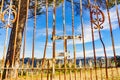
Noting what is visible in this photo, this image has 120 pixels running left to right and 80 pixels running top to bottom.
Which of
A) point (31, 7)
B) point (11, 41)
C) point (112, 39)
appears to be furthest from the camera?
point (31, 7)

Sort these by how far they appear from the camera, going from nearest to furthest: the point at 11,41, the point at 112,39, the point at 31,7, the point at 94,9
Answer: the point at 112,39
the point at 94,9
the point at 11,41
the point at 31,7

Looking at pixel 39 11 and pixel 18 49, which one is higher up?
pixel 39 11

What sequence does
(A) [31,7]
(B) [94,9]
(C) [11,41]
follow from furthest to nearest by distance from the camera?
1. (A) [31,7]
2. (C) [11,41]
3. (B) [94,9]

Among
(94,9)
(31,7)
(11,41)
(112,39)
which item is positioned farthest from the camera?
(31,7)

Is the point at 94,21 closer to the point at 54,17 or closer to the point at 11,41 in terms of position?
the point at 54,17

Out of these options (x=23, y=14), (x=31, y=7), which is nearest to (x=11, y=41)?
(x=23, y=14)

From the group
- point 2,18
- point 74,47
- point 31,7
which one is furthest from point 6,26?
point 31,7

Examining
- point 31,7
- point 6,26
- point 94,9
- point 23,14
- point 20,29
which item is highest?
point 31,7

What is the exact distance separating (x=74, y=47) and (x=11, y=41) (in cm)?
861

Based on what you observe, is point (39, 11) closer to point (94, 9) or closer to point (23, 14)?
point (23, 14)

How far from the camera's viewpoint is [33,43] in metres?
4.95

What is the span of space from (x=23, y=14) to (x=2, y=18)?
8.74 m

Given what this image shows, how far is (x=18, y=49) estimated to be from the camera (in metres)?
13.1

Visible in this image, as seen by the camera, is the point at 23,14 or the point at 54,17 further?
the point at 23,14
